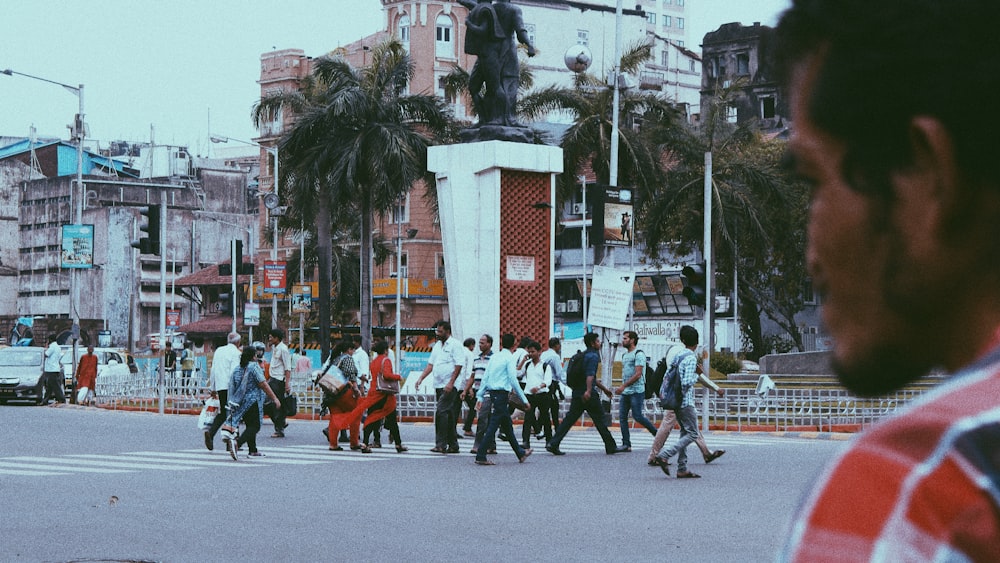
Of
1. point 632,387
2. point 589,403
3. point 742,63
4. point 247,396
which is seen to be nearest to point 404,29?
point 742,63

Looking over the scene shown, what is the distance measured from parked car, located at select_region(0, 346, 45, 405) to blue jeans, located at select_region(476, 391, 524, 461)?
22541 millimetres

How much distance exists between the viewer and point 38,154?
11525 cm

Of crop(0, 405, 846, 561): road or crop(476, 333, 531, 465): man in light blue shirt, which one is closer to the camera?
crop(0, 405, 846, 561): road

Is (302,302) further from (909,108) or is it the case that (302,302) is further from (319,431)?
(909,108)

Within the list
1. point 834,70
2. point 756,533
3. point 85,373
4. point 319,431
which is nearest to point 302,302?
point 85,373

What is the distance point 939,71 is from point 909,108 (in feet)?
0.13

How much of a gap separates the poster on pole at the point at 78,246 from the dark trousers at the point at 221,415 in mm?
35872

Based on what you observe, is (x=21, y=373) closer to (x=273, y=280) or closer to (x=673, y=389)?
(x=273, y=280)

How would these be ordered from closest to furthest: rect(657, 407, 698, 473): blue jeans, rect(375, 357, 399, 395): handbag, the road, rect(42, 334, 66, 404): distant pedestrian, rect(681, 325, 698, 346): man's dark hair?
the road < rect(657, 407, 698, 473): blue jeans < rect(681, 325, 698, 346): man's dark hair < rect(375, 357, 399, 395): handbag < rect(42, 334, 66, 404): distant pedestrian

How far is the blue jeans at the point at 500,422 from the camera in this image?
19562 mm

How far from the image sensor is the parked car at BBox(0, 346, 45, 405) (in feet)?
129

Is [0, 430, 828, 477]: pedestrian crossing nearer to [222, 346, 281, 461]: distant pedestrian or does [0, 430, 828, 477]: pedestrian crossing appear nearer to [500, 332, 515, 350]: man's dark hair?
[222, 346, 281, 461]: distant pedestrian

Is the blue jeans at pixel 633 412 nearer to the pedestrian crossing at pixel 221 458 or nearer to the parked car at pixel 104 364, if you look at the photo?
the pedestrian crossing at pixel 221 458

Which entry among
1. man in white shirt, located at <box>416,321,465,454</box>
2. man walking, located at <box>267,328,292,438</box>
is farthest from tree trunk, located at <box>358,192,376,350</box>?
man in white shirt, located at <box>416,321,465,454</box>
